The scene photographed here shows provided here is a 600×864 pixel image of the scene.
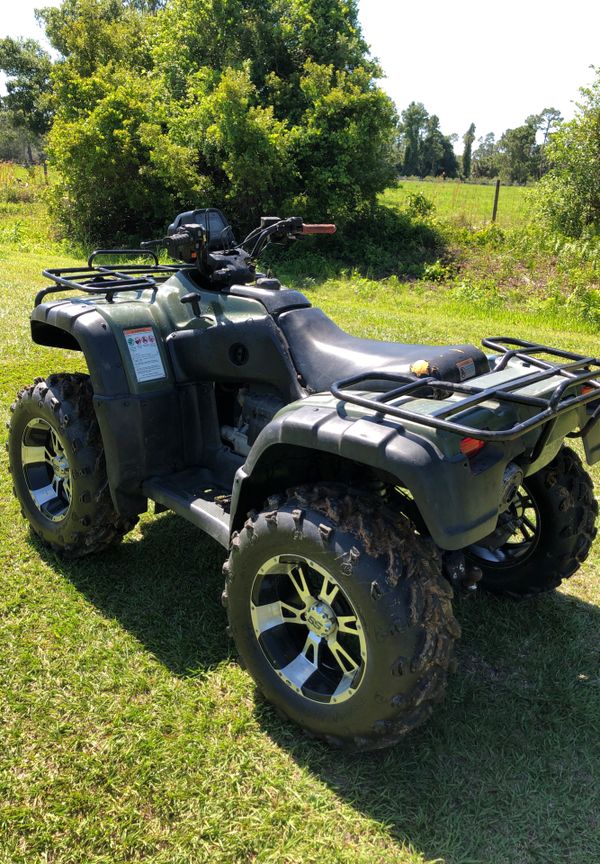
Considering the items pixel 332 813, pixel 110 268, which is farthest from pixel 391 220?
pixel 332 813

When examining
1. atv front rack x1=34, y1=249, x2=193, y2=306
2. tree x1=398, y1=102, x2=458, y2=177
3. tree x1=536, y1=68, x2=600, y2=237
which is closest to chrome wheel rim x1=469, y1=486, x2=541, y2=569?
atv front rack x1=34, y1=249, x2=193, y2=306

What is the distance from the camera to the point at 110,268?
3.95 metres

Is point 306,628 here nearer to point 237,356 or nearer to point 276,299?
point 237,356

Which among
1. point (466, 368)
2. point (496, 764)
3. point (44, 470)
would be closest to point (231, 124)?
point (44, 470)

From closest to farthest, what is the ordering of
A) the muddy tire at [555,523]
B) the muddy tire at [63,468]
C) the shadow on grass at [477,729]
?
the shadow on grass at [477,729], the muddy tire at [555,523], the muddy tire at [63,468]

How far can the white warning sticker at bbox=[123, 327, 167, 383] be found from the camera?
10.7 feet

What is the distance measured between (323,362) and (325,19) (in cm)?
1710

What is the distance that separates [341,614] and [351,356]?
100cm

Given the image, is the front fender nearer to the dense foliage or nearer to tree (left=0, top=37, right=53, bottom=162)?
the dense foliage

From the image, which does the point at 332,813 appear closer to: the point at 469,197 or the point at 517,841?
the point at 517,841

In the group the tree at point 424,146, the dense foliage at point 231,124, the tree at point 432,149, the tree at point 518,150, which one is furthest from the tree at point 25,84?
the tree at point 432,149

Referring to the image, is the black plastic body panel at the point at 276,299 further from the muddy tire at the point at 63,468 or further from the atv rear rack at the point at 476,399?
the muddy tire at the point at 63,468

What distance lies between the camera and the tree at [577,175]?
525 inches

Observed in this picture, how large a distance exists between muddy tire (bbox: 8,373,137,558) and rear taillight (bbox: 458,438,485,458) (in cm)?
195
